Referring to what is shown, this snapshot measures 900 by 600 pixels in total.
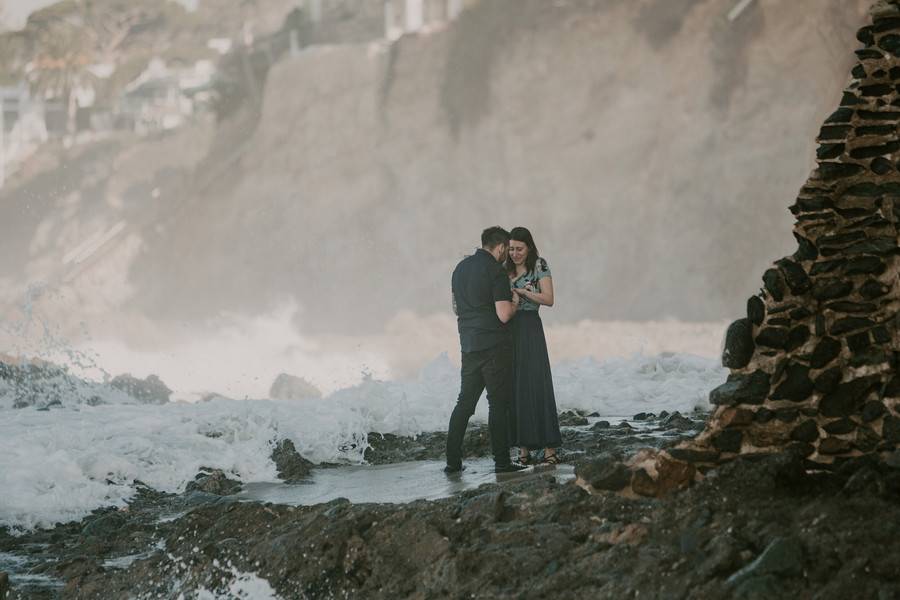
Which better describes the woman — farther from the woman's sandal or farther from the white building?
the white building

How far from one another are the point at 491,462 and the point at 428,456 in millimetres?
1478

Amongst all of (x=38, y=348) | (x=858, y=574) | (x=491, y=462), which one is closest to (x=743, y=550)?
(x=858, y=574)

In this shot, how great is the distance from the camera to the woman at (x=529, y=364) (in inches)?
324

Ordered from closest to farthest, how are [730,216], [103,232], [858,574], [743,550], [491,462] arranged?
[858,574] → [743,550] → [491,462] → [730,216] → [103,232]

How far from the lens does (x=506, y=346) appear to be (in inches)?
318

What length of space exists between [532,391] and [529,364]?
18 centimetres

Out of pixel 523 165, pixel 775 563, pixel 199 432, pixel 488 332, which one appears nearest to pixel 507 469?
pixel 488 332

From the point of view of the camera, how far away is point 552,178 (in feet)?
112

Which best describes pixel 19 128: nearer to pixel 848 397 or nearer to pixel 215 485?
pixel 215 485

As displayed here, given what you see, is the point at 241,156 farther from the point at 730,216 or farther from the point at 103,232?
the point at 730,216

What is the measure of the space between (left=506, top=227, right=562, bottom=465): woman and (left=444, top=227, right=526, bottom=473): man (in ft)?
0.34

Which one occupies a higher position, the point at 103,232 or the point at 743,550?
the point at 103,232

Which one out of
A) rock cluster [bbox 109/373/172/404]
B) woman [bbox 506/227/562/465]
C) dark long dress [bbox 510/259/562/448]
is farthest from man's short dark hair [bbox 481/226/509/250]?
rock cluster [bbox 109/373/172/404]

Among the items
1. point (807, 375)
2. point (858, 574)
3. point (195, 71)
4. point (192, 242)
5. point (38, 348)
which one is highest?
point (195, 71)
